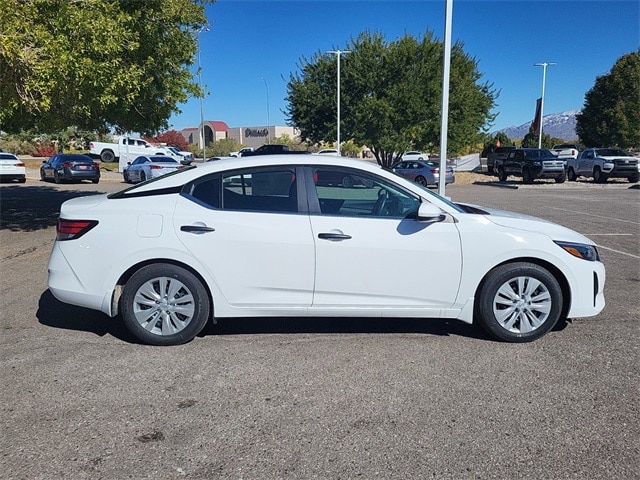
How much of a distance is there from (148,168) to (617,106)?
35.3 m

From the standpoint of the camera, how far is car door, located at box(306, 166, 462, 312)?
179 inches

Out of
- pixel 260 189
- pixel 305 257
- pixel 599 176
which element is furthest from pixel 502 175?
pixel 305 257

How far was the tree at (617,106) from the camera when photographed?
134ft

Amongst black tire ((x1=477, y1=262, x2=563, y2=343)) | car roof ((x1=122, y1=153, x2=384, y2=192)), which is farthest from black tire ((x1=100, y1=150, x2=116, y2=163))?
black tire ((x1=477, y1=262, x2=563, y2=343))

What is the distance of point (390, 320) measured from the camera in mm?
5445

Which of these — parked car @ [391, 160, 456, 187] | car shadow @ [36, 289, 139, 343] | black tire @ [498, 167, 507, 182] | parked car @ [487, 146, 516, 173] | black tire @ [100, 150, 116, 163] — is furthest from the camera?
black tire @ [100, 150, 116, 163]

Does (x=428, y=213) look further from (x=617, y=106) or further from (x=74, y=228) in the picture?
(x=617, y=106)

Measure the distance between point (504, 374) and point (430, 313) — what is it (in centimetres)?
83

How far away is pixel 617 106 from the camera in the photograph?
41.3 meters

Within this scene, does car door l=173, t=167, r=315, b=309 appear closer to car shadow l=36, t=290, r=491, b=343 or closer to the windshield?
car shadow l=36, t=290, r=491, b=343

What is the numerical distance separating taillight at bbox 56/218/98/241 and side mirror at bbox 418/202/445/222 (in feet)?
9.08

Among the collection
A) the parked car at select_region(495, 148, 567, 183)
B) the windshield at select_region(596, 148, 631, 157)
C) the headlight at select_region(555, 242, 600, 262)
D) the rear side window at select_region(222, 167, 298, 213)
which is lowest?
the headlight at select_region(555, 242, 600, 262)

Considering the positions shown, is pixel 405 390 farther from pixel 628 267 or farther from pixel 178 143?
pixel 178 143

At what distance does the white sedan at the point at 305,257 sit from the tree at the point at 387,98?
94.2 ft
